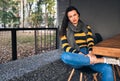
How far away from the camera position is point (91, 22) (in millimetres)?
4801

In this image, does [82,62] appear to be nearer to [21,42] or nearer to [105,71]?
[105,71]

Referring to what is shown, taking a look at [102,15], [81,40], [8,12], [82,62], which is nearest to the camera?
[82,62]

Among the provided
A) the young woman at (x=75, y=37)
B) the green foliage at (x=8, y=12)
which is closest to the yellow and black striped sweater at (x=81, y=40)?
the young woman at (x=75, y=37)

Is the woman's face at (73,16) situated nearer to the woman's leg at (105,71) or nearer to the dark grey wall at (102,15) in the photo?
the woman's leg at (105,71)

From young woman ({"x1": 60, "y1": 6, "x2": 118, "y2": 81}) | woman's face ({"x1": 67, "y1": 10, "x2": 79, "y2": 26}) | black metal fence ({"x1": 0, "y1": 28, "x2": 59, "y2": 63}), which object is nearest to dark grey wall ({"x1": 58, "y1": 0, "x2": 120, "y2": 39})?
black metal fence ({"x1": 0, "y1": 28, "x2": 59, "y2": 63})

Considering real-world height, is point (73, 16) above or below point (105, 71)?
above

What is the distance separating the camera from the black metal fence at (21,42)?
3.75 metres

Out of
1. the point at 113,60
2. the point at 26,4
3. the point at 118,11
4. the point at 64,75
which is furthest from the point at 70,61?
the point at 26,4

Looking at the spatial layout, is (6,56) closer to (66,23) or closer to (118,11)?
(66,23)

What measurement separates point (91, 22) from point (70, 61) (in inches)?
124

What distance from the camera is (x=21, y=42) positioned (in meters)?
4.88

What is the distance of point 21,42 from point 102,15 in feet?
6.82

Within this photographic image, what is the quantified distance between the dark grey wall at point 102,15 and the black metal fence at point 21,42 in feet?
3.48

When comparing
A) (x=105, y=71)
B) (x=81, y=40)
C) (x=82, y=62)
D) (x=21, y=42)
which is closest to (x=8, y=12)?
(x=21, y=42)
